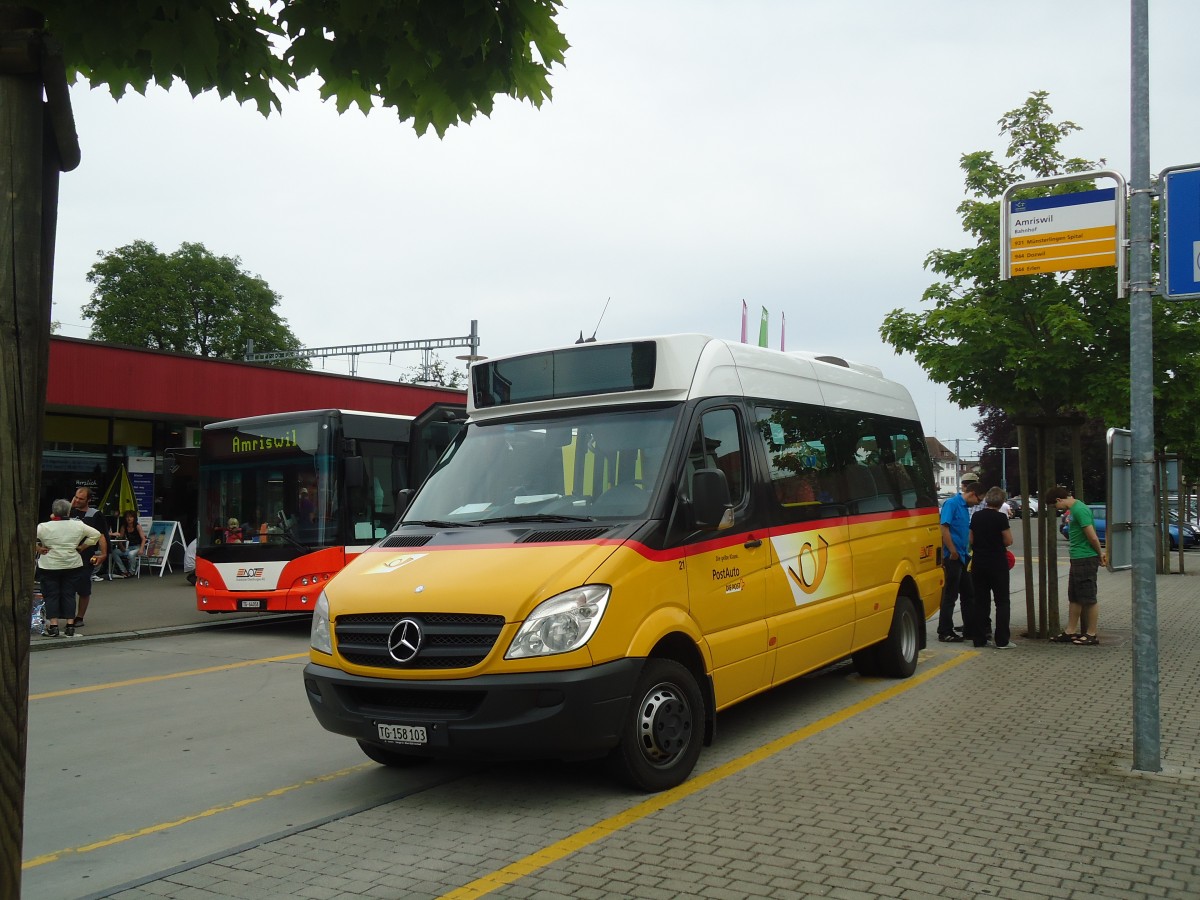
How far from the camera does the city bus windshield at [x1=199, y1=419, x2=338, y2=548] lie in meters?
14.0

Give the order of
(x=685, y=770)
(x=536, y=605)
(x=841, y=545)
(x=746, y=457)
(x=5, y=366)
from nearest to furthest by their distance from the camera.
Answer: (x=5, y=366) < (x=536, y=605) < (x=685, y=770) < (x=746, y=457) < (x=841, y=545)

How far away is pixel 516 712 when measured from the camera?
5.36 m

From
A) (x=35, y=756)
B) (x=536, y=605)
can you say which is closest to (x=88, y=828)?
(x=35, y=756)

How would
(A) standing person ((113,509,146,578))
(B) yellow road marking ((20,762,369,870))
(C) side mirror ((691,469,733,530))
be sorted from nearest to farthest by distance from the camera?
(B) yellow road marking ((20,762,369,870))
(C) side mirror ((691,469,733,530))
(A) standing person ((113,509,146,578))

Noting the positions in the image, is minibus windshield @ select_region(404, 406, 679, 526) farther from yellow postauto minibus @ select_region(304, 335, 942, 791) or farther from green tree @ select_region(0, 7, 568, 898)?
green tree @ select_region(0, 7, 568, 898)

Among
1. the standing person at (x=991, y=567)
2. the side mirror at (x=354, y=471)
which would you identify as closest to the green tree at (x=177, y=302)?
the side mirror at (x=354, y=471)

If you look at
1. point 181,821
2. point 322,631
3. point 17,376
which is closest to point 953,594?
point 322,631

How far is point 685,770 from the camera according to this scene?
6.03 m

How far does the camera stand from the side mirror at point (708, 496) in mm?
6016

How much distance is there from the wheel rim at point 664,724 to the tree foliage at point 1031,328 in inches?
291

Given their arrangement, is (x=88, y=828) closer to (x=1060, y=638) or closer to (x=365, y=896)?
(x=365, y=896)

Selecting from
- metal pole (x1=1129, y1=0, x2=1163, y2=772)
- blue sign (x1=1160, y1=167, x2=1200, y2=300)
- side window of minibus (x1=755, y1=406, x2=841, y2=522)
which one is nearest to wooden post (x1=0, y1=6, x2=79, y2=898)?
side window of minibus (x1=755, y1=406, x2=841, y2=522)

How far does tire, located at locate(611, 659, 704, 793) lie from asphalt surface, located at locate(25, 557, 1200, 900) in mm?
132

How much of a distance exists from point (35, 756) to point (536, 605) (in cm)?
418
